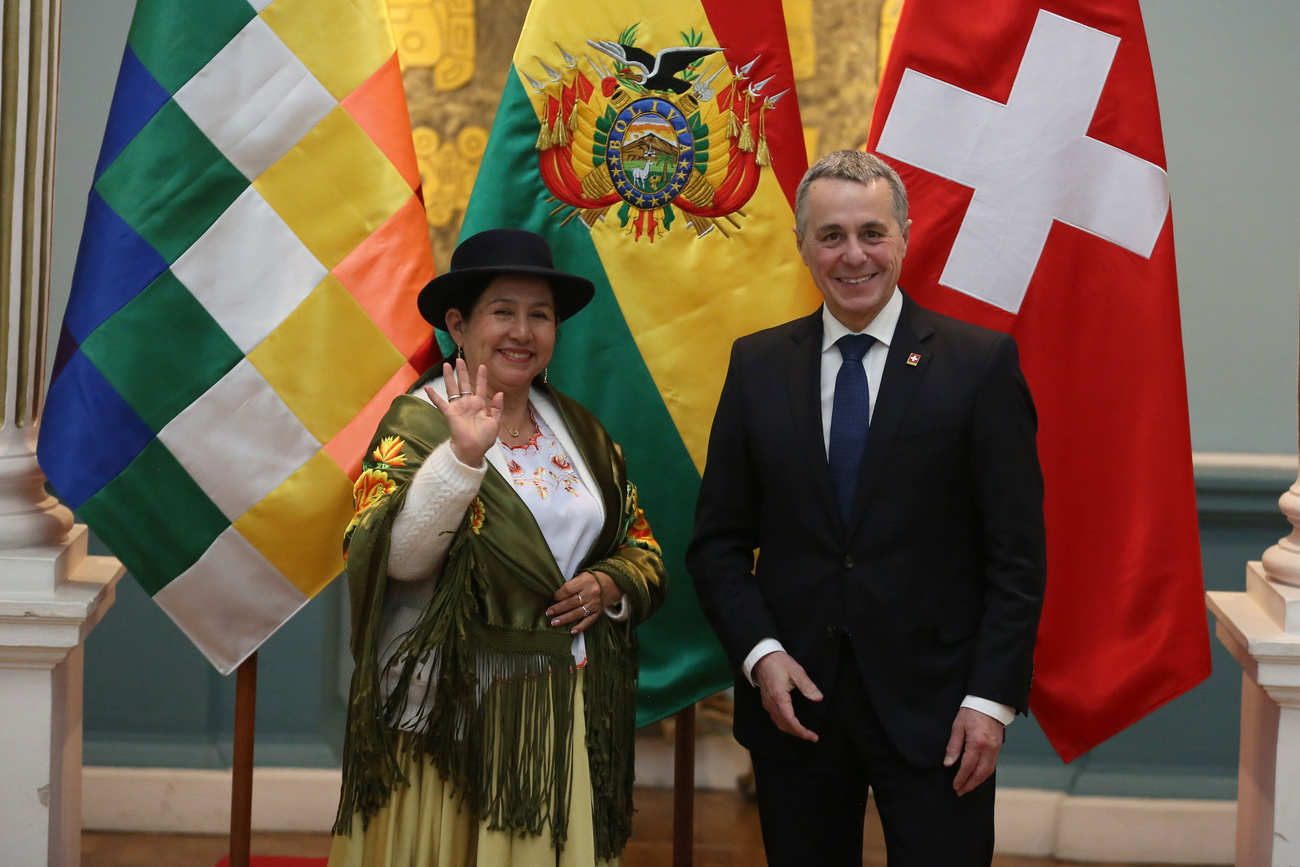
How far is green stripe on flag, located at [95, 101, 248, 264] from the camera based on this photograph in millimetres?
2033

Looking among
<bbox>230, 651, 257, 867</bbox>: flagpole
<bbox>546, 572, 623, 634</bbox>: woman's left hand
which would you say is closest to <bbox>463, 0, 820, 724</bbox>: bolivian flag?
<bbox>546, 572, 623, 634</bbox>: woman's left hand

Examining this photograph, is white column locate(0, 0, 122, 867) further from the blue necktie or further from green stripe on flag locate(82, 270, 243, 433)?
the blue necktie

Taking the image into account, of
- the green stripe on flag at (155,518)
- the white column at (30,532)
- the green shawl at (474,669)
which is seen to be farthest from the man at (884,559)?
the white column at (30,532)

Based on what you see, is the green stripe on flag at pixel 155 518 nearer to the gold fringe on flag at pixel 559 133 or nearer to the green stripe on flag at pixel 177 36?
the green stripe on flag at pixel 177 36

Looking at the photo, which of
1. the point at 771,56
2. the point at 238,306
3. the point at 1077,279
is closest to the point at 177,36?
the point at 238,306

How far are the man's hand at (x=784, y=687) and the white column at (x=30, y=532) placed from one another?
3.83ft

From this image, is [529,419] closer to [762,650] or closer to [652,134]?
[762,650]

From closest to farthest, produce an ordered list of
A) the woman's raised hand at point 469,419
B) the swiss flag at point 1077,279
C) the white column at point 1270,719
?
the woman's raised hand at point 469,419
the white column at point 1270,719
the swiss flag at point 1077,279

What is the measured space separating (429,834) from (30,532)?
3.05 feet

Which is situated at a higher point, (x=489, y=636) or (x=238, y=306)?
(x=238, y=306)

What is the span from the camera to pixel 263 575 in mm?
2100

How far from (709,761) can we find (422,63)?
2015 mm

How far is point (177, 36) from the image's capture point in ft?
6.74

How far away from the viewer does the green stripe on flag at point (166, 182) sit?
80.0 inches
